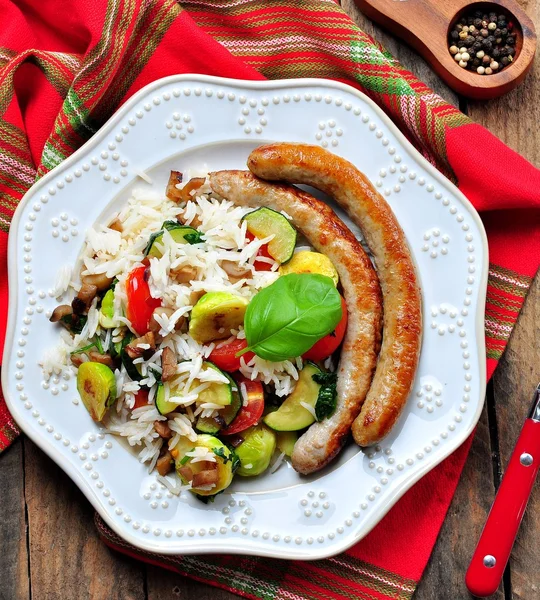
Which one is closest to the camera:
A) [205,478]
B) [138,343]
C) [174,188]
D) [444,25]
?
[205,478]

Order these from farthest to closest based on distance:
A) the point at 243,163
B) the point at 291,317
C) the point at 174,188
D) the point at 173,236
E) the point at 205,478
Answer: the point at 243,163 → the point at 174,188 → the point at 173,236 → the point at 205,478 → the point at 291,317

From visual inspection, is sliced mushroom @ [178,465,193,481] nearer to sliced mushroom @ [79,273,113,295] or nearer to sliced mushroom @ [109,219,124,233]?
sliced mushroom @ [79,273,113,295]

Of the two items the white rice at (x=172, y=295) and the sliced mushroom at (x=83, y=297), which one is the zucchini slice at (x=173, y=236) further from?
the sliced mushroom at (x=83, y=297)

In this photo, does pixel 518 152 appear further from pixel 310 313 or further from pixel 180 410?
pixel 180 410

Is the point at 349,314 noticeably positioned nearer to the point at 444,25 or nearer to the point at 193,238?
the point at 193,238

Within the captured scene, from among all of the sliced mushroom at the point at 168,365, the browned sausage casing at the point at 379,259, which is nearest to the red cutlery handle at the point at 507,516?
the browned sausage casing at the point at 379,259

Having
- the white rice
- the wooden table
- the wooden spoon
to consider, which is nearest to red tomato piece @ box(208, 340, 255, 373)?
the white rice

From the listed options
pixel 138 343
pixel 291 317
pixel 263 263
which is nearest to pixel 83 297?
pixel 138 343
